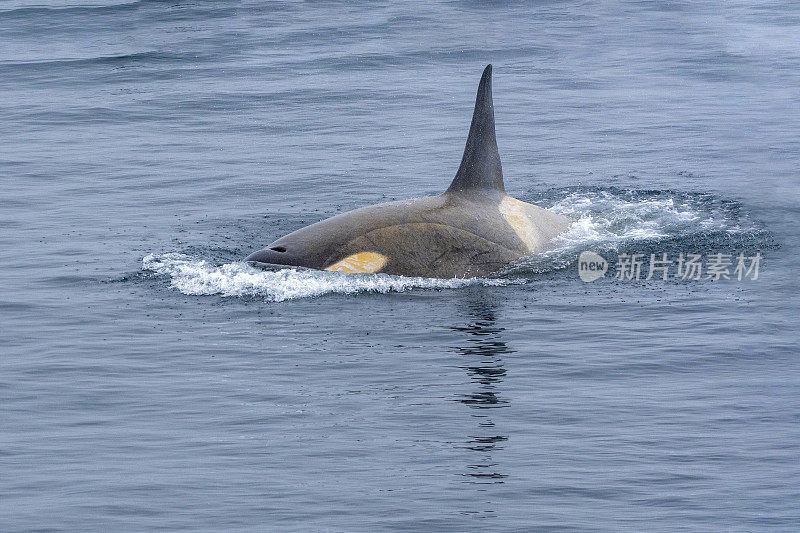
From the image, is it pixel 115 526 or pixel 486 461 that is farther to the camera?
pixel 486 461

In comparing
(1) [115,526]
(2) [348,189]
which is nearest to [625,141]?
(2) [348,189]

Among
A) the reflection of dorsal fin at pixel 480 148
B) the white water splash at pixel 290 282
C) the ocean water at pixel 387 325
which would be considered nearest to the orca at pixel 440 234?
the reflection of dorsal fin at pixel 480 148

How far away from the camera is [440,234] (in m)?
19.8

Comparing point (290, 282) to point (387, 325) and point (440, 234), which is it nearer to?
point (387, 325)

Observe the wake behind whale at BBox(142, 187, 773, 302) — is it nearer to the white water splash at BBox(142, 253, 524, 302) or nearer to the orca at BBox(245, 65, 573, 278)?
the white water splash at BBox(142, 253, 524, 302)

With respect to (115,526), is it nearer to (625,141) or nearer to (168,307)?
(168,307)

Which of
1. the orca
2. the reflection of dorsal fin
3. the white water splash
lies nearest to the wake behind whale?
the white water splash

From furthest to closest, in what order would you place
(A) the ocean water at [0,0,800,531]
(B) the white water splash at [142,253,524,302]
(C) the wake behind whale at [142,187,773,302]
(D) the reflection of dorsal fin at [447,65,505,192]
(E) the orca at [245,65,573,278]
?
1. (D) the reflection of dorsal fin at [447,65,505,192]
2. (E) the orca at [245,65,573,278]
3. (C) the wake behind whale at [142,187,773,302]
4. (B) the white water splash at [142,253,524,302]
5. (A) the ocean water at [0,0,800,531]

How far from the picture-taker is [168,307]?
18.9 metres

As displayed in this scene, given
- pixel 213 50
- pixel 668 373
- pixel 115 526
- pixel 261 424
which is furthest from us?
pixel 213 50

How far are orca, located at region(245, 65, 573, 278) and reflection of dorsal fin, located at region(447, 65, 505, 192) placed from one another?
15 millimetres

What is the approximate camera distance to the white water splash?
19109mm

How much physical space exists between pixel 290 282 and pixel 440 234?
Answer: 2278mm

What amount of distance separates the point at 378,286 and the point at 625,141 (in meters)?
12.9
